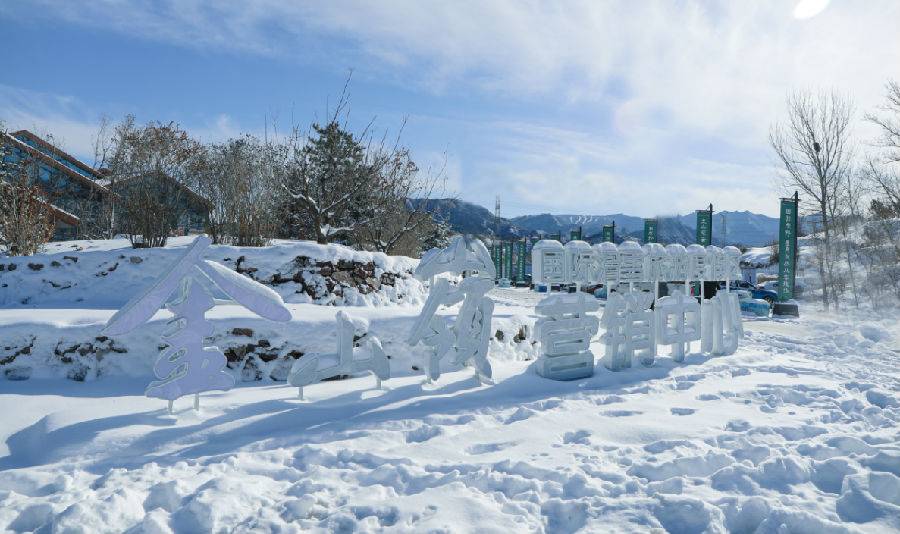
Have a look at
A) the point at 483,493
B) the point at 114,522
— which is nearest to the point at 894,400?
the point at 483,493

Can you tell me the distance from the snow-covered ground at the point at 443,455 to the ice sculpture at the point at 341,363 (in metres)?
0.23

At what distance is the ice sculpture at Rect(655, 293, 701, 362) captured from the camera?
23.7ft

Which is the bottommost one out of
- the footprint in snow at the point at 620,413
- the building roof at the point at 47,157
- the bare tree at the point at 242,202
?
the footprint in snow at the point at 620,413

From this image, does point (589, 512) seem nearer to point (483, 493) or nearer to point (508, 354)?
point (483, 493)

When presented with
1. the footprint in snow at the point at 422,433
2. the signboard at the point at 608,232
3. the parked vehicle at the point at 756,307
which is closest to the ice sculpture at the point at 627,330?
the footprint in snow at the point at 422,433

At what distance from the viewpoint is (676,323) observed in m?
7.56

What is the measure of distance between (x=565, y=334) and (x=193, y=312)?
13.8 ft

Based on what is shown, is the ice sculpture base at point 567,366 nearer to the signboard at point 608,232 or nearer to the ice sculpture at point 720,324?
the ice sculpture at point 720,324

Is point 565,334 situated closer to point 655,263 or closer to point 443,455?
point 655,263

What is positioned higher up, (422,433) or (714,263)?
(714,263)

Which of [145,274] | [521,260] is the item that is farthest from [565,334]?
[521,260]

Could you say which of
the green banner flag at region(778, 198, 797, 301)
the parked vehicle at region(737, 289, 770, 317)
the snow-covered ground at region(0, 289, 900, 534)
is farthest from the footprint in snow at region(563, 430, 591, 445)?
the green banner flag at region(778, 198, 797, 301)

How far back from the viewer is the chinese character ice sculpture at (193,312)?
4301 mm

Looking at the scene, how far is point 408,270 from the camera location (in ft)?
27.4
